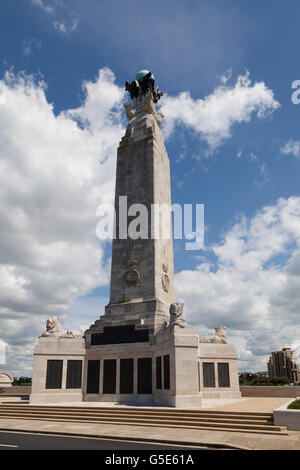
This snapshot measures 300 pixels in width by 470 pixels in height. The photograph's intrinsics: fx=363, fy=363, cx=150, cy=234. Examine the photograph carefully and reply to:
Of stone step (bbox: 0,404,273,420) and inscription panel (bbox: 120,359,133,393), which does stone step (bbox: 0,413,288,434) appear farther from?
inscription panel (bbox: 120,359,133,393)

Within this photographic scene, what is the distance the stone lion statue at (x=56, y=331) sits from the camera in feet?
111

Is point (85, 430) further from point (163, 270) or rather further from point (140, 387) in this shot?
point (163, 270)

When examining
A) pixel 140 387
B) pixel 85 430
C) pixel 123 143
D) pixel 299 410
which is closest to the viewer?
pixel 299 410

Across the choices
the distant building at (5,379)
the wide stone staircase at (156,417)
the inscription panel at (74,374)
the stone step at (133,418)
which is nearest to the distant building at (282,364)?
the distant building at (5,379)

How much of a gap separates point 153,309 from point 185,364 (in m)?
7.67

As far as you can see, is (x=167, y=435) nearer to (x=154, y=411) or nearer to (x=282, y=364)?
(x=154, y=411)

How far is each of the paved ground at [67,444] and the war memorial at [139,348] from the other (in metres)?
10.1

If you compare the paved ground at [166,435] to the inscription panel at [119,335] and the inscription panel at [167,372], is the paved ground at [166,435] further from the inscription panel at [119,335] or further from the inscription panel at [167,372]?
the inscription panel at [119,335]

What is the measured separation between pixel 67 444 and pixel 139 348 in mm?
15990

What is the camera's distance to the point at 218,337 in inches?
1377

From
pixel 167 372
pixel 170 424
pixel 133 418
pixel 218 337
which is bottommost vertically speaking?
pixel 170 424

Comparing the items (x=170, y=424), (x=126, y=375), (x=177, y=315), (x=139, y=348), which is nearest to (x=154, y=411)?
(x=170, y=424)

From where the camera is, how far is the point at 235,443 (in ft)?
49.8
